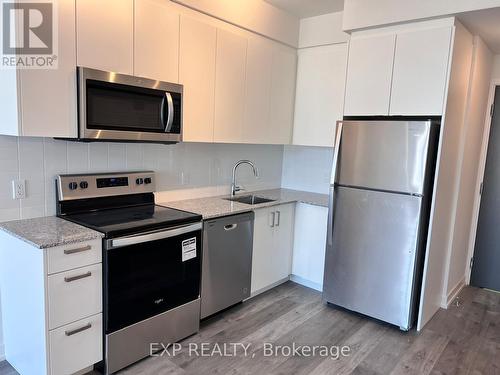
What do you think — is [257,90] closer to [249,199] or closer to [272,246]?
[249,199]

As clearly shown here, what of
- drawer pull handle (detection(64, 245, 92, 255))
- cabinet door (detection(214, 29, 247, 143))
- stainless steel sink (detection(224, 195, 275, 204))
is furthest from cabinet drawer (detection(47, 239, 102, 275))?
stainless steel sink (detection(224, 195, 275, 204))

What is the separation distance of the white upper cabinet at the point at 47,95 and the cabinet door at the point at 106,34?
0.05 metres

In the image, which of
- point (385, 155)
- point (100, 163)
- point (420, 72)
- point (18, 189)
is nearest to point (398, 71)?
point (420, 72)

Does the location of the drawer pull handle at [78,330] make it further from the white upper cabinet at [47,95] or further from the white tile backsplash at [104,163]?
the white upper cabinet at [47,95]

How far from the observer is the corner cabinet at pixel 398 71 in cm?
264

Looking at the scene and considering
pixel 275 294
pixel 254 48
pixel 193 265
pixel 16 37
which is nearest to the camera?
pixel 16 37

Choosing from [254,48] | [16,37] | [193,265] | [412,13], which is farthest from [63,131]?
[412,13]

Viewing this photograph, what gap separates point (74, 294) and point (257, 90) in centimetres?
224

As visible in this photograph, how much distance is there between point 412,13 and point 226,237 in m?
2.15

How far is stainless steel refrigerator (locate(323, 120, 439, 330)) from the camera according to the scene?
8.73 ft

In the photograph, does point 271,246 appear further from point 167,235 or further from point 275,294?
point 167,235

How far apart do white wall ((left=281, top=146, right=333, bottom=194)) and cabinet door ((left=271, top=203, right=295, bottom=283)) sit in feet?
1.87

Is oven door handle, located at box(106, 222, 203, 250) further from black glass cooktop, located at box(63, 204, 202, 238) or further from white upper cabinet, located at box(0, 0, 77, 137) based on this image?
white upper cabinet, located at box(0, 0, 77, 137)

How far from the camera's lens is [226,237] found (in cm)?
284
